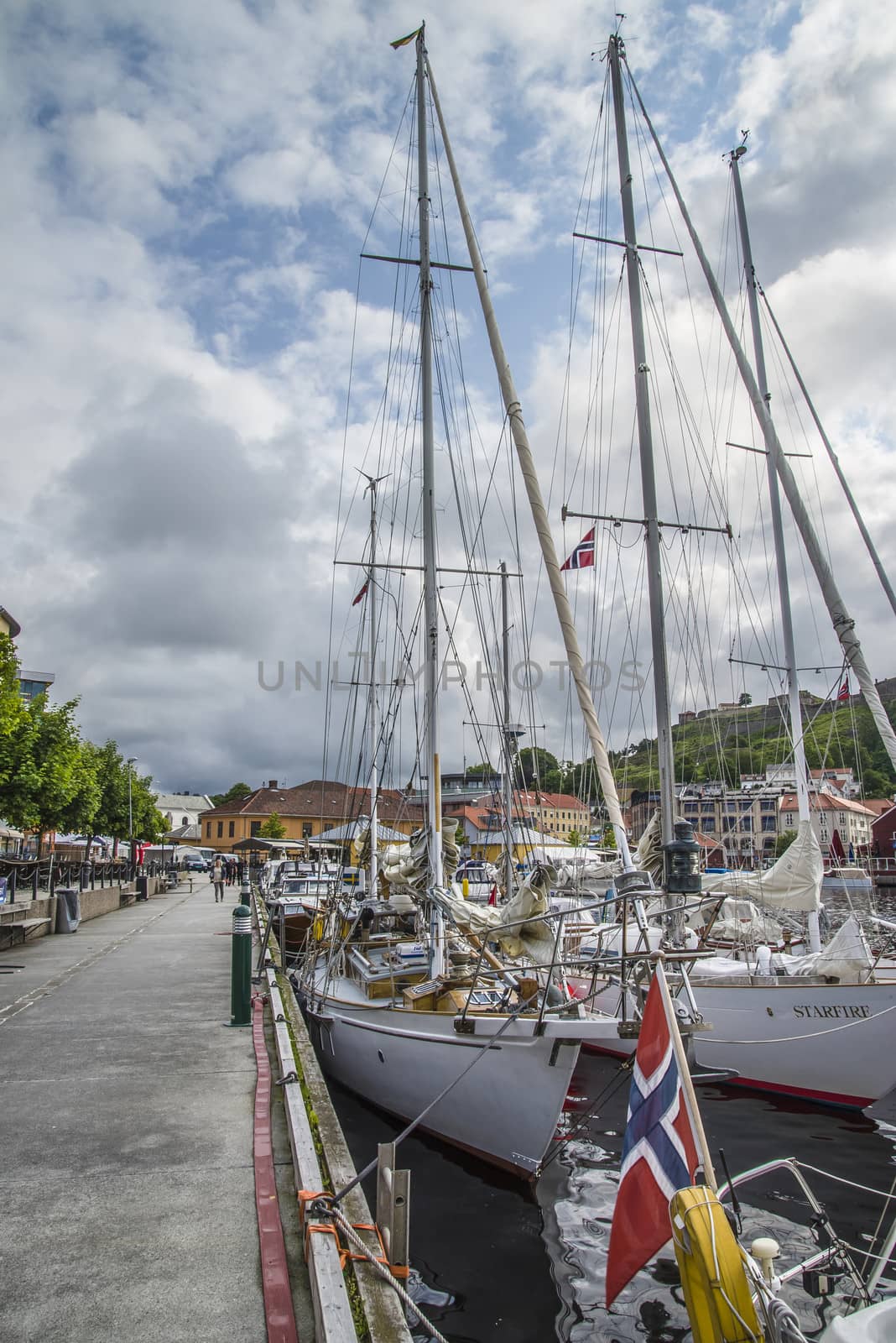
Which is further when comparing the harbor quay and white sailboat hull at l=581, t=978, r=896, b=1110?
white sailboat hull at l=581, t=978, r=896, b=1110

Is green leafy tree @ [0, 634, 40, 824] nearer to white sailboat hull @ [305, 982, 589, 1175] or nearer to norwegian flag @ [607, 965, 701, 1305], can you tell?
white sailboat hull @ [305, 982, 589, 1175]

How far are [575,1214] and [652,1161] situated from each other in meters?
4.64

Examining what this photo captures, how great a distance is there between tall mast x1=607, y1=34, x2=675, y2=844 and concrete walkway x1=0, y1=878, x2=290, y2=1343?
702cm

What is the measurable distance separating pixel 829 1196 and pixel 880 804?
11488cm

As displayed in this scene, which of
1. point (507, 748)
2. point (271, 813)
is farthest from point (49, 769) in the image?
point (271, 813)

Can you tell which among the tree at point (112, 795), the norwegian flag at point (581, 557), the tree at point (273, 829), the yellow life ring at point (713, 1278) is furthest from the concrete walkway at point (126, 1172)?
the tree at point (273, 829)

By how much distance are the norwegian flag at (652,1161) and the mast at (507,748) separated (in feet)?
39.3

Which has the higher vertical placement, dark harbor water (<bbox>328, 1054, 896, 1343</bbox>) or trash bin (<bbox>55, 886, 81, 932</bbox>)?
trash bin (<bbox>55, 886, 81, 932</bbox>)

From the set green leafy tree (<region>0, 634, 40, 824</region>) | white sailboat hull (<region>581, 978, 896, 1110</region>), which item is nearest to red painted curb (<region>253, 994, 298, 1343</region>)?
white sailboat hull (<region>581, 978, 896, 1110</region>)

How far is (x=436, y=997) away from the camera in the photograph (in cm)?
1002

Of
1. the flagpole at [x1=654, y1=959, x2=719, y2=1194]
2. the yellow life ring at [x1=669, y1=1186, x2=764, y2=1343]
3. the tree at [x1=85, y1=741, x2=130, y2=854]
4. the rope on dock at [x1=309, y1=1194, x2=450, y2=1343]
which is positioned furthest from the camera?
the tree at [x1=85, y1=741, x2=130, y2=854]

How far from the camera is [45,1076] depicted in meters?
8.35

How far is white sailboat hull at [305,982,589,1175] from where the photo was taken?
8125mm

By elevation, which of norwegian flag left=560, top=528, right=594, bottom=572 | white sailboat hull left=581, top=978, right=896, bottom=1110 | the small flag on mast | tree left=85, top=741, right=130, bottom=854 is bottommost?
white sailboat hull left=581, top=978, right=896, bottom=1110
